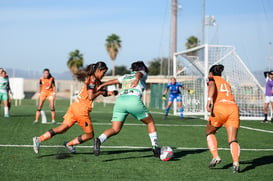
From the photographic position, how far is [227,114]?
26.1 ft

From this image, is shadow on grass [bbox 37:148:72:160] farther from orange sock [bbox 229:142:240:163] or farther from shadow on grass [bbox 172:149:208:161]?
orange sock [bbox 229:142:240:163]

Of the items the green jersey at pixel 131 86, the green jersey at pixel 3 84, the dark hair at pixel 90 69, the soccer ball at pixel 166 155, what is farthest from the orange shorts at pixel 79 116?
the green jersey at pixel 3 84

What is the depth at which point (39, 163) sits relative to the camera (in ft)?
27.5

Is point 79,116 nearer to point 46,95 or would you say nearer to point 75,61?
point 46,95

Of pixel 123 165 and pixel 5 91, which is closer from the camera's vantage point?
pixel 123 165

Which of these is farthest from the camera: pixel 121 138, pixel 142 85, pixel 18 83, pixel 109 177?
pixel 18 83

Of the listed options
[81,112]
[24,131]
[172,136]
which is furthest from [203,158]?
[24,131]

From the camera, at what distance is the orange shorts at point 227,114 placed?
796cm

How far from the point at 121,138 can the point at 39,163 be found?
4.77m

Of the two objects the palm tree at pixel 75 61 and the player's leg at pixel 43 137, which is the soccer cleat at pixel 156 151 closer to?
the player's leg at pixel 43 137

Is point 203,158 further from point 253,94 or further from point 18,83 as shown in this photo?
point 18,83

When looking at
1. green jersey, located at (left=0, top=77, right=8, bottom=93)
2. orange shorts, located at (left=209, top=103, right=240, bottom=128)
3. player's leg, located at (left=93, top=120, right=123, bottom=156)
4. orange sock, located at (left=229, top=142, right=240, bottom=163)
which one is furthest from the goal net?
orange sock, located at (left=229, top=142, right=240, bottom=163)

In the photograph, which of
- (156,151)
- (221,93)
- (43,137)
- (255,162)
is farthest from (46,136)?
(255,162)

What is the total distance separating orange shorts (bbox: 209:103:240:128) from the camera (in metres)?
7.96
